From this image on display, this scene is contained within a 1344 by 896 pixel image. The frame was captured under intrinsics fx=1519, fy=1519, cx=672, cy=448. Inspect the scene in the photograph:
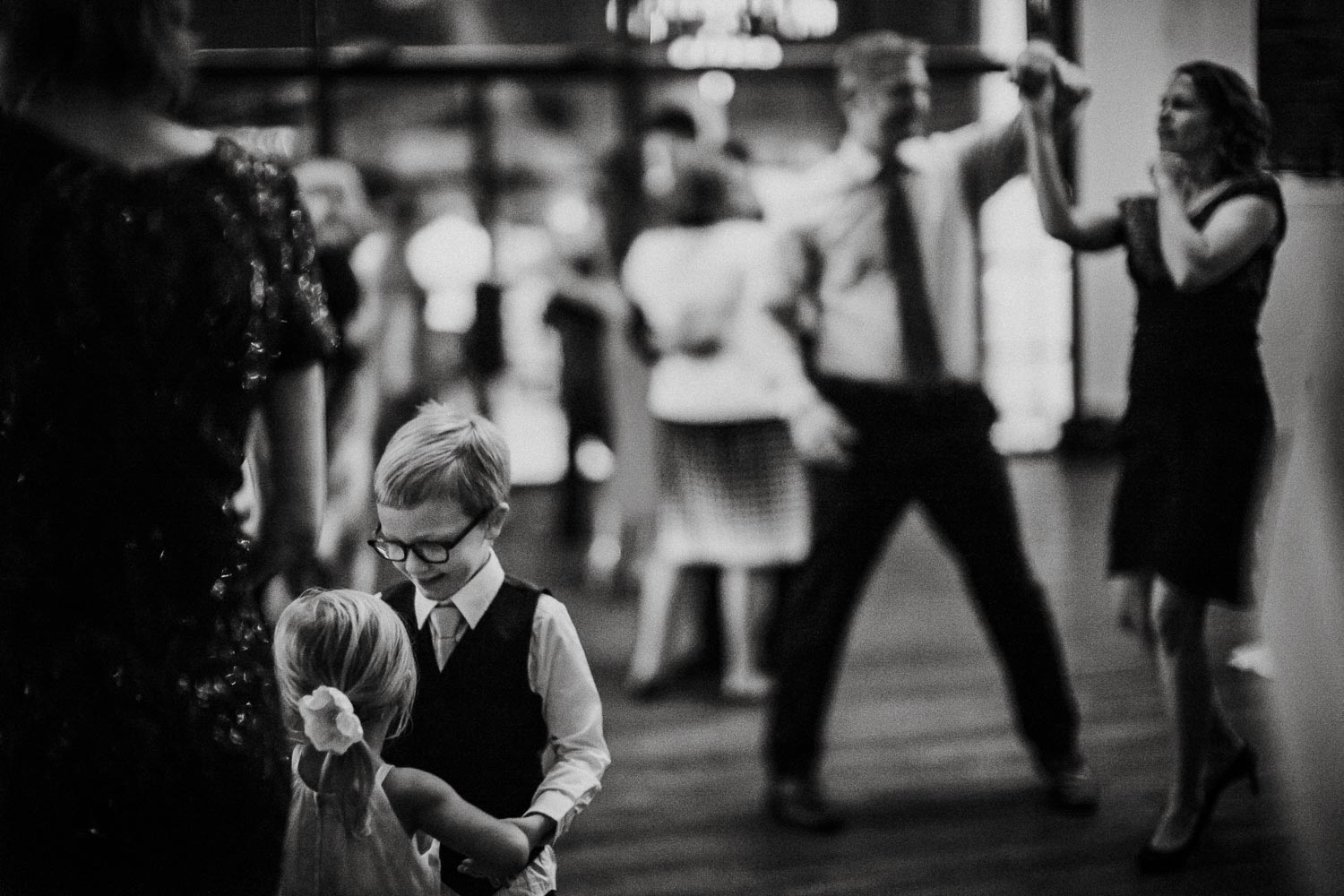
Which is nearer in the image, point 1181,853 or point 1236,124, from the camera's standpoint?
point 1236,124

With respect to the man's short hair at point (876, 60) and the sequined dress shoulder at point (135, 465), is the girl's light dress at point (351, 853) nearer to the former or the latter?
the sequined dress shoulder at point (135, 465)

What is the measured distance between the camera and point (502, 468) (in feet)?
4.30

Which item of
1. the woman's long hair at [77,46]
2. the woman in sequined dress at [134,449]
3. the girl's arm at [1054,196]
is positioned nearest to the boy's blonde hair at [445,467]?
the woman in sequined dress at [134,449]

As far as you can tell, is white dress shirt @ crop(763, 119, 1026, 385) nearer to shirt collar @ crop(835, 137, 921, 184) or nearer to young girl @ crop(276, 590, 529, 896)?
shirt collar @ crop(835, 137, 921, 184)

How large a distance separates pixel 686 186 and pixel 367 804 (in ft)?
8.37

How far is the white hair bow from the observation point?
1222mm

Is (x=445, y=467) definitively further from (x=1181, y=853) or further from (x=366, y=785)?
(x=1181, y=853)

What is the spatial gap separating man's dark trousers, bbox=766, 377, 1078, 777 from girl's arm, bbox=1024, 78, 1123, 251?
2.82 ft

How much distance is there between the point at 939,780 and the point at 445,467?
88.3 inches

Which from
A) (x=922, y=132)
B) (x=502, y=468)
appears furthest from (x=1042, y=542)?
(x=502, y=468)

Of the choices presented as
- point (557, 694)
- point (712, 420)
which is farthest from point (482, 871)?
point (712, 420)

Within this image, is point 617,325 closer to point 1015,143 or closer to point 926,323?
point 926,323

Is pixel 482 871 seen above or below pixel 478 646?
below

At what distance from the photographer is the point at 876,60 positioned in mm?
2303
